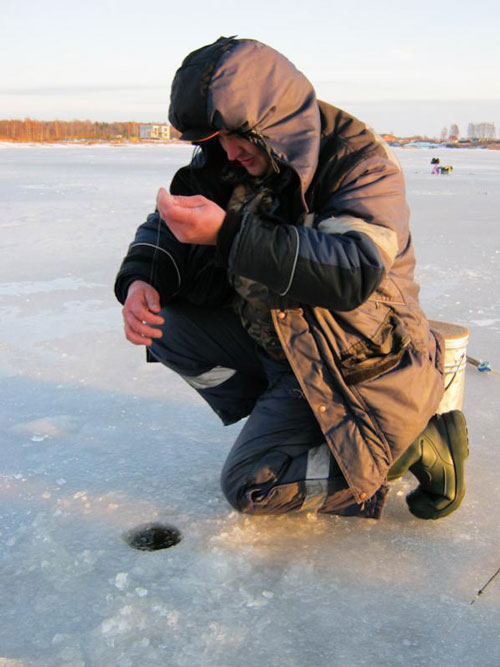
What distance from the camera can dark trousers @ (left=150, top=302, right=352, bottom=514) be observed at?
6.08 ft

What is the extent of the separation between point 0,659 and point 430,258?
4.56 m

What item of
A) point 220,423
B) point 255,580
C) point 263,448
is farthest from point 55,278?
point 255,580

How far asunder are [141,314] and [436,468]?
92cm

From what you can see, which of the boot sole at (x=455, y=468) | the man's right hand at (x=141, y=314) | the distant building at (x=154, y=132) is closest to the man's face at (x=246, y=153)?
the man's right hand at (x=141, y=314)

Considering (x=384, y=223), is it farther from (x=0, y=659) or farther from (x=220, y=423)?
(x=0, y=659)

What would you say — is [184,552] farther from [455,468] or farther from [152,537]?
[455,468]

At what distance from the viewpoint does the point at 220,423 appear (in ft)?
8.12

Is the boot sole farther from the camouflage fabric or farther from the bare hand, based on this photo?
the bare hand

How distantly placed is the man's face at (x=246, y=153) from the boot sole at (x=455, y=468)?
883 mm

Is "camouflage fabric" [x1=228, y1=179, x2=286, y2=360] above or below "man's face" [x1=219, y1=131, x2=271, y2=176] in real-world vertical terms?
below

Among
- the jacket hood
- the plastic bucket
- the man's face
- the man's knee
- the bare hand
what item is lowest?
the man's knee

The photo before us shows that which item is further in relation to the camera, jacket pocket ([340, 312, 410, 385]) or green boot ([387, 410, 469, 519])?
green boot ([387, 410, 469, 519])

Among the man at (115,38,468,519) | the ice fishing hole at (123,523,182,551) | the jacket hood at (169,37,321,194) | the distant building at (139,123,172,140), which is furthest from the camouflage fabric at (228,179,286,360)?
the distant building at (139,123,172,140)

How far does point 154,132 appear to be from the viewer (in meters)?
99.4
